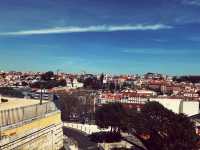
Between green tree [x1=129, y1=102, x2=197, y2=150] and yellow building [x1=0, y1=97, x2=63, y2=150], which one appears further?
green tree [x1=129, y1=102, x2=197, y2=150]

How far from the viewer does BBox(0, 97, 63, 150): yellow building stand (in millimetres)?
23391

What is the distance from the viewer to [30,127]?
87.6 ft

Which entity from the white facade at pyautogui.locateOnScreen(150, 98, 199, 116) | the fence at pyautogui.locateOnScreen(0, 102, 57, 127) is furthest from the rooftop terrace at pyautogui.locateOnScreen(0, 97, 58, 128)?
the white facade at pyautogui.locateOnScreen(150, 98, 199, 116)

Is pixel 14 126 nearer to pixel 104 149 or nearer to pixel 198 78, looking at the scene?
pixel 104 149

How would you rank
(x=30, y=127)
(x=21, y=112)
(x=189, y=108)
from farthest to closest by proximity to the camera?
(x=189, y=108) → (x=30, y=127) → (x=21, y=112)

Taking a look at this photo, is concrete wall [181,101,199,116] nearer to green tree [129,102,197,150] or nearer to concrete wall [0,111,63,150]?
green tree [129,102,197,150]

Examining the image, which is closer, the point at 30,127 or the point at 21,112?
the point at 21,112

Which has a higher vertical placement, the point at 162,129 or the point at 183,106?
the point at 162,129

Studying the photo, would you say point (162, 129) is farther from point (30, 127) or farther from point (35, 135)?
point (30, 127)

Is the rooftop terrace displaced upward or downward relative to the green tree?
upward

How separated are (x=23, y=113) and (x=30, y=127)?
993 millimetres

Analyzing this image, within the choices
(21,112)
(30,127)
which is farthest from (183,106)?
(21,112)

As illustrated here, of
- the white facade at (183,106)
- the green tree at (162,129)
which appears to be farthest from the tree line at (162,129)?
the white facade at (183,106)

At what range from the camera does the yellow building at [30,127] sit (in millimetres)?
23391
